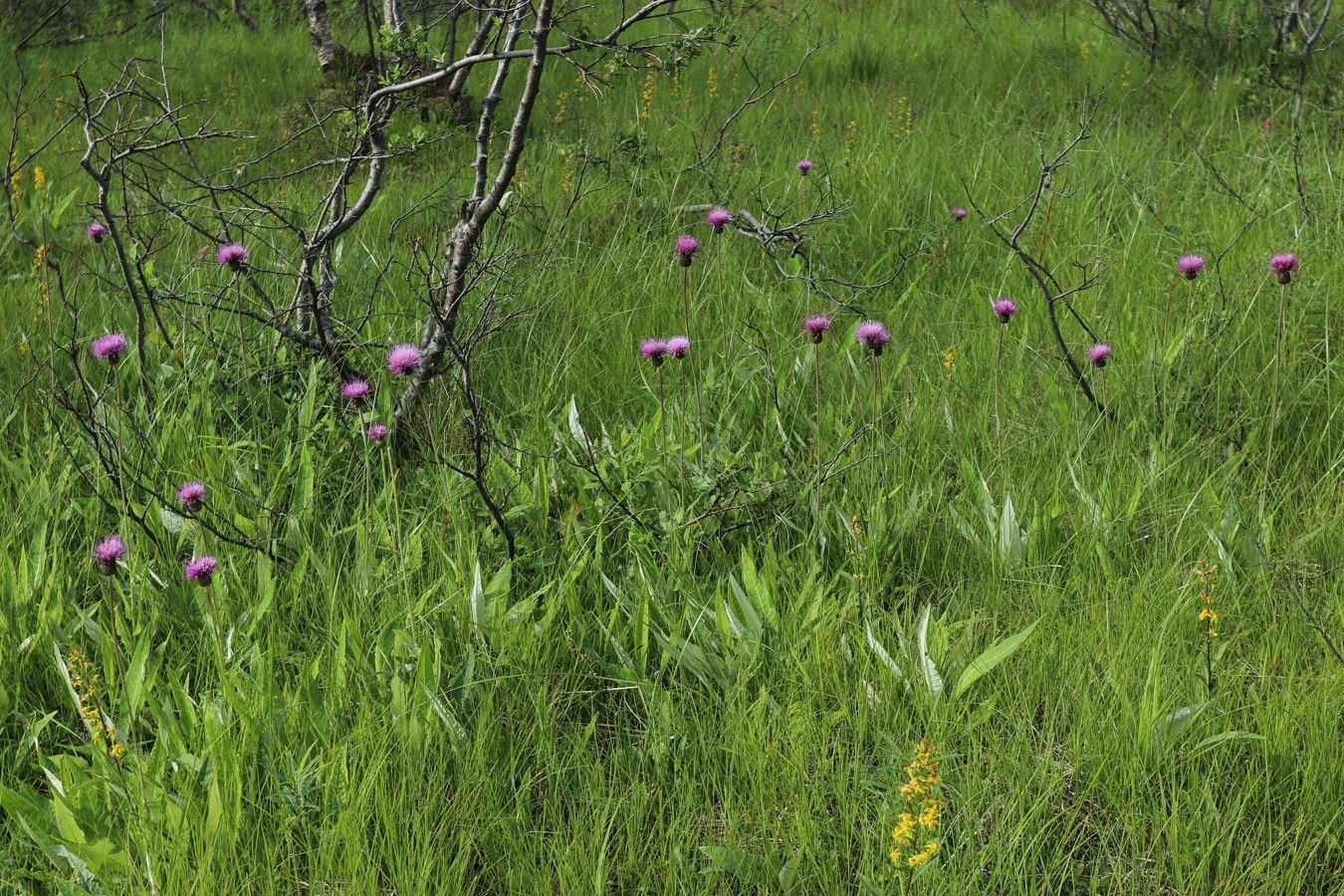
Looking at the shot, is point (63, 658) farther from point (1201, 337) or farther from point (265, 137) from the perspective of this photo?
point (265, 137)

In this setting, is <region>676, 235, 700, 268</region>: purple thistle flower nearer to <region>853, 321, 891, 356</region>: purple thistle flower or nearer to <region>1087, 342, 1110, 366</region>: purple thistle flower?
<region>853, 321, 891, 356</region>: purple thistle flower

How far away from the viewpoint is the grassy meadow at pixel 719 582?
64.3 inches

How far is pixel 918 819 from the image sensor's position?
4.72 feet

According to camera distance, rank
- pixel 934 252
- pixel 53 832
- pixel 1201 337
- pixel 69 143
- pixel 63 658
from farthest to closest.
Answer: pixel 69 143, pixel 934 252, pixel 1201 337, pixel 63 658, pixel 53 832

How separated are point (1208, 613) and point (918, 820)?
0.68 meters

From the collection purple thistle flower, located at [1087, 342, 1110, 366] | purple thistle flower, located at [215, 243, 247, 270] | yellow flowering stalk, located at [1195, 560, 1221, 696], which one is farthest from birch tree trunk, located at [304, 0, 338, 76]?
yellow flowering stalk, located at [1195, 560, 1221, 696]

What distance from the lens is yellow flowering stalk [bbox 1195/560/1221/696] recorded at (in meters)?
1.79

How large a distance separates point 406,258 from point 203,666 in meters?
2.08

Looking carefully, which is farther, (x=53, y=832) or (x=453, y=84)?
(x=453, y=84)

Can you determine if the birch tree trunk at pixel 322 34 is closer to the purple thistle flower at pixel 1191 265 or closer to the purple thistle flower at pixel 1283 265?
the purple thistle flower at pixel 1191 265

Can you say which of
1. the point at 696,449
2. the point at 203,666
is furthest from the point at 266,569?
the point at 696,449

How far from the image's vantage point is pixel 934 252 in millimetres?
3715

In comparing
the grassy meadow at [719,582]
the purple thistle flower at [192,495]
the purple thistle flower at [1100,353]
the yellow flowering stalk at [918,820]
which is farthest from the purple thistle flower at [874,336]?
the purple thistle flower at [192,495]

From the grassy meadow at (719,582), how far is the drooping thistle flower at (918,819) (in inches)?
0.7
